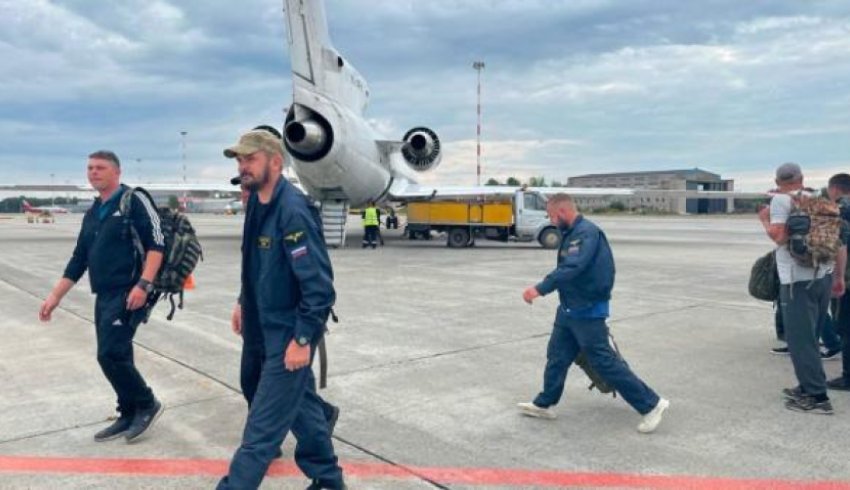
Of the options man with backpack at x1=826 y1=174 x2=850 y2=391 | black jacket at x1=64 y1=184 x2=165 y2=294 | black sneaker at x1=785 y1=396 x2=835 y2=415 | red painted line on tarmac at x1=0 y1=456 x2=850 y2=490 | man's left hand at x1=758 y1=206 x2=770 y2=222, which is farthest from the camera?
man with backpack at x1=826 y1=174 x2=850 y2=391

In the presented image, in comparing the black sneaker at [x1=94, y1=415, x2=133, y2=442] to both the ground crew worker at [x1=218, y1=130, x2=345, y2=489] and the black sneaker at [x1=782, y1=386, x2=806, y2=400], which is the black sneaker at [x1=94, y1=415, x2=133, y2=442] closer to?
the ground crew worker at [x1=218, y1=130, x2=345, y2=489]

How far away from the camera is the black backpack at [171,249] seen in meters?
4.57

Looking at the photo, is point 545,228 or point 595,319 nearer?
point 595,319

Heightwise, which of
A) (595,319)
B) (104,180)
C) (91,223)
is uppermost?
(104,180)

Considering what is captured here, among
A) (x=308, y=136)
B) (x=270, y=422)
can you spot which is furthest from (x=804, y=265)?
(x=308, y=136)

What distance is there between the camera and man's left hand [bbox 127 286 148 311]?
4391mm

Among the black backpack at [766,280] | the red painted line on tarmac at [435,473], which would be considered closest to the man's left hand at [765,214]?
Result: the black backpack at [766,280]

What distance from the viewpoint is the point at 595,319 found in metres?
4.81

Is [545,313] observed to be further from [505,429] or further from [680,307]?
[505,429]

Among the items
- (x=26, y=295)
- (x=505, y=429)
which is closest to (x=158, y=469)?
(x=505, y=429)

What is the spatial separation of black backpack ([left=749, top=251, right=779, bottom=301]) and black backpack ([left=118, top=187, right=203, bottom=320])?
5.49 m

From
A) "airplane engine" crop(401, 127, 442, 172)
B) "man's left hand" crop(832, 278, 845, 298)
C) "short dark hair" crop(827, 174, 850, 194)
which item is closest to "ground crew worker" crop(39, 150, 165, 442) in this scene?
"man's left hand" crop(832, 278, 845, 298)

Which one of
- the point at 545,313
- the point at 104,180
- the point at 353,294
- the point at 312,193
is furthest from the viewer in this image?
the point at 312,193

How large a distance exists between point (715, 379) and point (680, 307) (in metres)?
4.15
